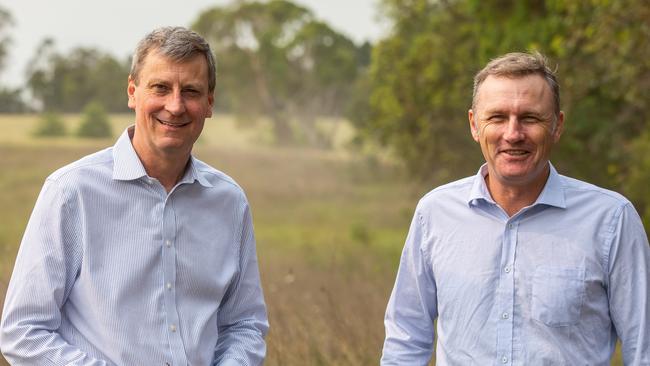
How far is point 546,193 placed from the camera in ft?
11.7

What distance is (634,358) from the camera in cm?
341

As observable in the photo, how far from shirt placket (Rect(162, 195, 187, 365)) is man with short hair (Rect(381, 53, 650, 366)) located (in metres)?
0.81

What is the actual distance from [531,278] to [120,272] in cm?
130

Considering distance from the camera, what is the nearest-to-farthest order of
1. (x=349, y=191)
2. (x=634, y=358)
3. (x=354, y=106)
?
(x=634, y=358)
(x=349, y=191)
(x=354, y=106)

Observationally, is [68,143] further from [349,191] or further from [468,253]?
[468,253]

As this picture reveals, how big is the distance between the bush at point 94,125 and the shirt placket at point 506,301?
6463cm

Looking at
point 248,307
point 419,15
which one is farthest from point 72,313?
point 419,15

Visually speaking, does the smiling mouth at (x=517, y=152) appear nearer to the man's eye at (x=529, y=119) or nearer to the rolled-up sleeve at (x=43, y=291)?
the man's eye at (x=529, y=119)

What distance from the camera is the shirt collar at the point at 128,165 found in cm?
354

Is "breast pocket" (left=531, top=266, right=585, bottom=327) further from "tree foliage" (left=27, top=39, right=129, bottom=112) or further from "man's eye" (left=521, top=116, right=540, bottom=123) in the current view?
"tree foliage" (left=27, top=39, right=129, bottom=112)

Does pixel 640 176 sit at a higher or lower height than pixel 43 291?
lower

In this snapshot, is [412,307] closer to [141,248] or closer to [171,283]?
[171,283]

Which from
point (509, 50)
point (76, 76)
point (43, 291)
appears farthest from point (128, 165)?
point (76, 76)

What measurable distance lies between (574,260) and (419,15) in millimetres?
Result: 22937
